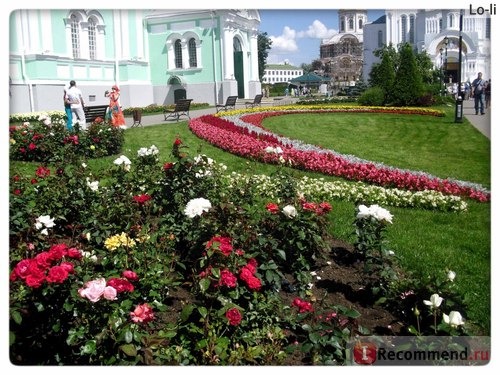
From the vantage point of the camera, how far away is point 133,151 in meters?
4.91

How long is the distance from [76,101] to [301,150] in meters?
2.74

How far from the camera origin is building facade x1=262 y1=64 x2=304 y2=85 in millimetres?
3812

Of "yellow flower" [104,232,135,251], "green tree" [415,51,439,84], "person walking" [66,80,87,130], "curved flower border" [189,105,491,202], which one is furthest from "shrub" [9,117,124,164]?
"green tree" [415,51,439,84]

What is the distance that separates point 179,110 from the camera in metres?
4.36

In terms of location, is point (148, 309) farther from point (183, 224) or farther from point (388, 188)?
point (388, 188)

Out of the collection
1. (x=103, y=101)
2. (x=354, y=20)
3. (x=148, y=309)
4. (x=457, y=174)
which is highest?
(x=354, y=20)

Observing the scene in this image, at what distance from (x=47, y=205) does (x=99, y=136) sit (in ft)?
4.13

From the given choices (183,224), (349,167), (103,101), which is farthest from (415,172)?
(103,101)

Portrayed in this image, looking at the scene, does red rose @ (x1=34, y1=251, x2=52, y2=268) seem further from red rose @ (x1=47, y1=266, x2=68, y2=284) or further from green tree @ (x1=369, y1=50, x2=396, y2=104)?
green tree @ (x1=369, y1=50, x2=396, y2=104)

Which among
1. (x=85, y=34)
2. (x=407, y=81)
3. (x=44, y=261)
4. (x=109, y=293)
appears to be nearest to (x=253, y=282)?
(x=109, y=293)

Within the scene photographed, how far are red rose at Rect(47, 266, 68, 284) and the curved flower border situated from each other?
2285 millimetres

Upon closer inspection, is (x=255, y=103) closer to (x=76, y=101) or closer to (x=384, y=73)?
(x=384, y=73)

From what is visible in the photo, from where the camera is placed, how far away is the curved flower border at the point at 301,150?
4742mm

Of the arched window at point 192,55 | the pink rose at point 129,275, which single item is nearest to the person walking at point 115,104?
the arched window at point 192,55
